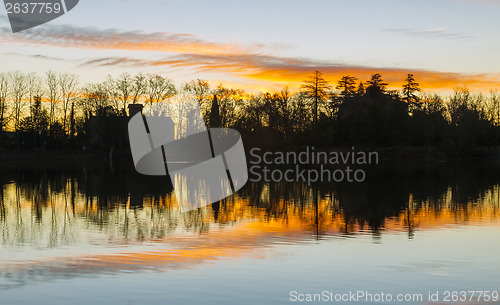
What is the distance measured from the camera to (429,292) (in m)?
10.8

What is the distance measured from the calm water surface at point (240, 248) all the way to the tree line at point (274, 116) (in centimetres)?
5010

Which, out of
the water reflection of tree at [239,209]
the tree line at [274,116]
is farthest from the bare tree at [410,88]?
the water reflection of tree at [239,209]

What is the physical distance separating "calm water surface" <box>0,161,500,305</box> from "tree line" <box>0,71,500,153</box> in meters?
50.1

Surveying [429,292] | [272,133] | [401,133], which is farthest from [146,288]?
[401,133]

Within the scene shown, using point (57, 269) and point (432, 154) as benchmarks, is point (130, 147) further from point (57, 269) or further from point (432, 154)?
point (57, 269)

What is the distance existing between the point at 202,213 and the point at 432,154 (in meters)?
64.0

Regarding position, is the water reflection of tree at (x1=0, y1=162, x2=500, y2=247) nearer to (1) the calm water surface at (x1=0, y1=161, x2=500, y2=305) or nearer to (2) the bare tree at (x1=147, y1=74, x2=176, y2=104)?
(1) the calm water surface at (x1=0, y1=161, x2=500, y2=305)

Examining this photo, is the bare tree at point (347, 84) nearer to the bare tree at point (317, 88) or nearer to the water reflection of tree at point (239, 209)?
the bare tree at point (317, 88)

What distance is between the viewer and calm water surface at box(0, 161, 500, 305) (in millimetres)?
11102

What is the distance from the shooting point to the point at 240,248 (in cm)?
1555

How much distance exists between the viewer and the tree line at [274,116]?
261 feet

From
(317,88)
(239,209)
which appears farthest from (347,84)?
(239,209)

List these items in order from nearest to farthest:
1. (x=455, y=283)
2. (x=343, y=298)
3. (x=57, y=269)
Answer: (x=343, y=298) < (x=455, y=283) < (x=57, y=269)

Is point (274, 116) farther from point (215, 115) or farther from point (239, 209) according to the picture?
point (239, 209)
